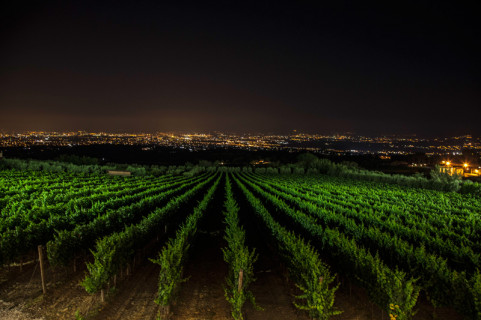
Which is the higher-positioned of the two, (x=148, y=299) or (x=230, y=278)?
(x=230, y=278)

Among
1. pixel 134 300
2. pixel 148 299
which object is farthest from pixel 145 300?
pixel 134 300

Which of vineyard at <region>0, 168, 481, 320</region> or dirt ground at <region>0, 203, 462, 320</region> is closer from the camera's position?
vineyard at <region>0, 168, 481, 320</region>

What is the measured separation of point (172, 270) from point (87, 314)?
2.66m

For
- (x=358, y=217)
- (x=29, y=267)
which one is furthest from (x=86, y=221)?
(x=358, y=217)

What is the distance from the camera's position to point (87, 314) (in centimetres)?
785

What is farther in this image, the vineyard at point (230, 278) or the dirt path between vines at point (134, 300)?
the dirt path between vines at point (134, 300)

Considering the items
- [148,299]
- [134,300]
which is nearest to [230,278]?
[148,299]

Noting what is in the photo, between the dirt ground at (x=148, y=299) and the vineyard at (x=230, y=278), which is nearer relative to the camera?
the vineyard at (x=230, y=278)

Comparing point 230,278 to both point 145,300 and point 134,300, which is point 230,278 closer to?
point 145,300

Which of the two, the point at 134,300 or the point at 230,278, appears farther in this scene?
the point at 230,278

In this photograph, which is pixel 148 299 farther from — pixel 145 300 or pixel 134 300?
pixel 134 300

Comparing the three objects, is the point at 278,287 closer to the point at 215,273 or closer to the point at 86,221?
the point at 215,273

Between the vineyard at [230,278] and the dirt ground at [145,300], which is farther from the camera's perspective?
the dirt ground at [145,300]

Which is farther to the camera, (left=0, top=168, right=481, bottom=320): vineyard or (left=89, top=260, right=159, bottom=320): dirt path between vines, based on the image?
(left=89, top=260, right=159, bottom=320): dirt path between vines
